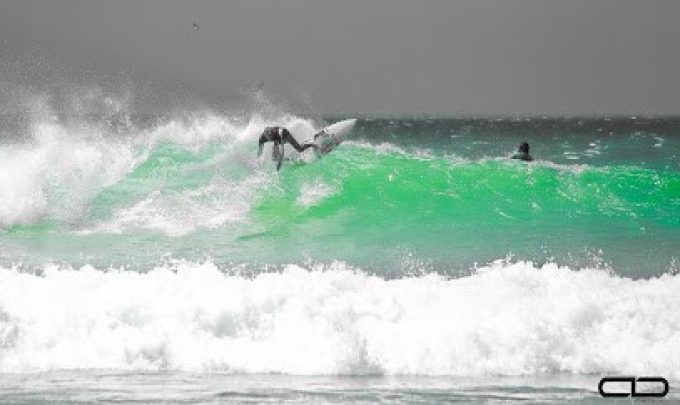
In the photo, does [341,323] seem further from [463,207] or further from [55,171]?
[55,171]

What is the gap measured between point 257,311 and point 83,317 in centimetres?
222

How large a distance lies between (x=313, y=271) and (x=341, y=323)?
1861 millimetres

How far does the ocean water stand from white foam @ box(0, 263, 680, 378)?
3 centimetres

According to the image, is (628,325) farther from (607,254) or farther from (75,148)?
(75,148)

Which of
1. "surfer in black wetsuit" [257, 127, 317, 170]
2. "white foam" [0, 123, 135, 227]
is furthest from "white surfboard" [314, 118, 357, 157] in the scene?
"white foam" [0, 123, 135, 227]

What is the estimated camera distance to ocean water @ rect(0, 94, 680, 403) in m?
13.4

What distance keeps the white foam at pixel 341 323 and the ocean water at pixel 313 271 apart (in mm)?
31

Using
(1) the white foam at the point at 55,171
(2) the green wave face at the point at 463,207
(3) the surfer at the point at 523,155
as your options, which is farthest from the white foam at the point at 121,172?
(3) the surfer at the point at 523,155

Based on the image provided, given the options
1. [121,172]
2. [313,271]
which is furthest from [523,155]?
[313,271]

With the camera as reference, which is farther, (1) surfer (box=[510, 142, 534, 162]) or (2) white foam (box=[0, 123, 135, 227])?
(1) surfer (box=[510, 142, 534, 162])

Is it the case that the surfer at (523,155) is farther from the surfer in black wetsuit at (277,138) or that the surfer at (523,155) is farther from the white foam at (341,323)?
the white foam at (341,323)

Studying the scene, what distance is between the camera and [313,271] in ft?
53.5

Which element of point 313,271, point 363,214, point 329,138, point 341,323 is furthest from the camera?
point 329,138

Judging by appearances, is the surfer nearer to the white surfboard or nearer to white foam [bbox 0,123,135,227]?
the white surfboard
